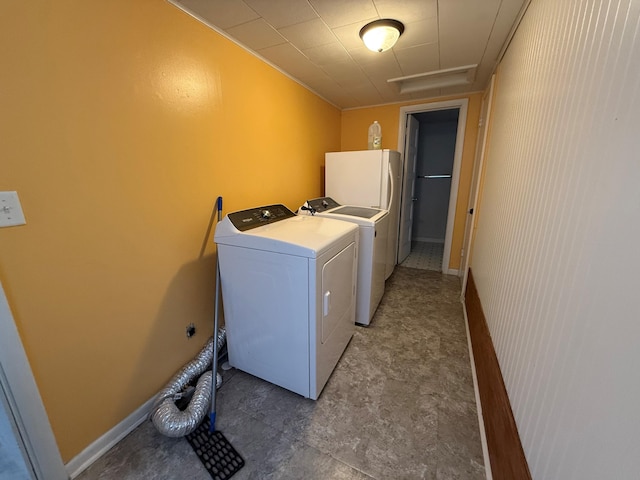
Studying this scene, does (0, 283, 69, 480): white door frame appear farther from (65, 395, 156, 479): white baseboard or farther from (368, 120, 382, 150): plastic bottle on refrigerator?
(368, 120, 382, 150): plastic bottle on refrigerator

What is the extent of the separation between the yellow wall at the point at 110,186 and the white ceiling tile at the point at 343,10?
723mm

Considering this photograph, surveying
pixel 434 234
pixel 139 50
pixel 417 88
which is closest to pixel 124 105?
pixel 139 50

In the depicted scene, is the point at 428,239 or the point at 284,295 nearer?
the point at 284,295

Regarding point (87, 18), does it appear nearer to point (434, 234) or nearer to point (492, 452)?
point (492, 452)

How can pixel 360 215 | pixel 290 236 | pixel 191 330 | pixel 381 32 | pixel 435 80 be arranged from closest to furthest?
pixel 290 236, pixel 381 32, pixel 191 330, pixel 360 215, pixel 435 80

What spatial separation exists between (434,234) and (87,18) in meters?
5.43

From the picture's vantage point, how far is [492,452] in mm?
1211

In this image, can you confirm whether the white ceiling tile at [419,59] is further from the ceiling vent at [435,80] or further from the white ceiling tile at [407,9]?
the white ceiling tile at [407,9]

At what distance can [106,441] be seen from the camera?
4.38 feet

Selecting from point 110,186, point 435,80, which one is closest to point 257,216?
point 110,186

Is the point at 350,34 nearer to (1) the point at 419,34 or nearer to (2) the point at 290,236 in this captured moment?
(1) the point at 419,34

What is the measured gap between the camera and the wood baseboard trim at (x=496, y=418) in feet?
3.11

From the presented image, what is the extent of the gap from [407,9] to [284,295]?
1.84 meters

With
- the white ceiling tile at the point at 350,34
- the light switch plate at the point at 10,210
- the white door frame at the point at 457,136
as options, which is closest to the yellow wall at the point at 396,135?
the white door frame at the point at 457,136
